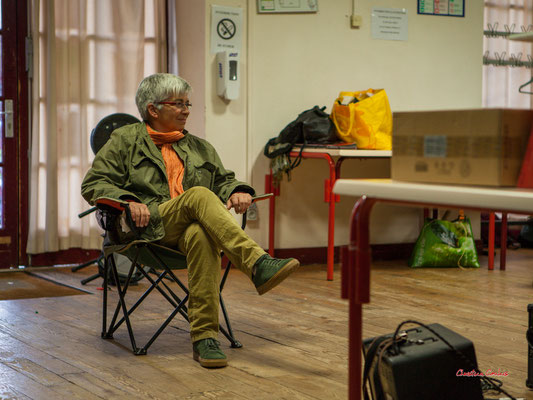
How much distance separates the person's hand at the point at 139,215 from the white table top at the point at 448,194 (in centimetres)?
120

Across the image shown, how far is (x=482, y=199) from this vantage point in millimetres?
1339

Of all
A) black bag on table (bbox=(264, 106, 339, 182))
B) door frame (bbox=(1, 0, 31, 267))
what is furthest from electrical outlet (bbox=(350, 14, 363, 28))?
door frame (bbox=(1, 0, 31, 267))

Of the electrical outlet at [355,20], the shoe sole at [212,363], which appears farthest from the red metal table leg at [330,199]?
the shoe sole at [212,363]

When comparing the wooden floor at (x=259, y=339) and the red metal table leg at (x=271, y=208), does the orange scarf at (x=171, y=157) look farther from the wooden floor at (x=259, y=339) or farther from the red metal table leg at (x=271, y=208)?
the red metal table leg at (x=271, y=208)

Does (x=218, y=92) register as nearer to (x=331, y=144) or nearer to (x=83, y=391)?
(x=331, y=144)

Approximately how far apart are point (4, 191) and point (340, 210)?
2081mm

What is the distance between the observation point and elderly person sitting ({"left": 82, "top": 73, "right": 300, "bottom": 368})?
2641 millimetres

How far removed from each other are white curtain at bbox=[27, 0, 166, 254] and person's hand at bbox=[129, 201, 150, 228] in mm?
2128

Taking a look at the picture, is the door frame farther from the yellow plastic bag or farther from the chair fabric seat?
the chair fabric seat

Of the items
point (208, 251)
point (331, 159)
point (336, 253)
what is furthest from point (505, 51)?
point (208, 251)

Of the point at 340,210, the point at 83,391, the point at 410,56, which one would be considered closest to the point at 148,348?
the point at 83,391

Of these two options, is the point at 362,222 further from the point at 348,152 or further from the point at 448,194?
the point at 348,152

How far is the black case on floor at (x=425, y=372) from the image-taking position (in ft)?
5.77

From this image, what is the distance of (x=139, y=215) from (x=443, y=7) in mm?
3380
